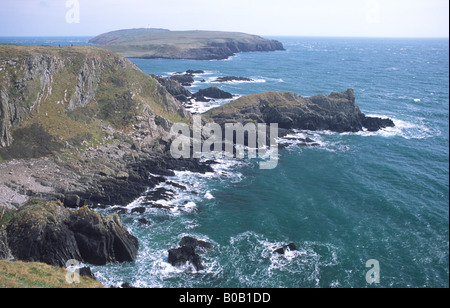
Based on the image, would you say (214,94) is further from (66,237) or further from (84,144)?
(66,237)

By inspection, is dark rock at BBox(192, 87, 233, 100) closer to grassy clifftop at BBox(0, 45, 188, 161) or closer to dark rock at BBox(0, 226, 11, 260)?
grassy clifftop at BBox(0, 45, 188, 161)

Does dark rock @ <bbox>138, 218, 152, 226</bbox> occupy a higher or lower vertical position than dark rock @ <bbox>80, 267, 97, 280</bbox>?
higher

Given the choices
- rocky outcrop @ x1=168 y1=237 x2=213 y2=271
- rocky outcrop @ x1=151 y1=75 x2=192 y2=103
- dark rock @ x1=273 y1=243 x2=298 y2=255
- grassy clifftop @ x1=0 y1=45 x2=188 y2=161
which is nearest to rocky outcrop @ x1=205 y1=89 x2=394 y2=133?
grassy clifftop @ x1=0 y1=45 x2=188 y2=161

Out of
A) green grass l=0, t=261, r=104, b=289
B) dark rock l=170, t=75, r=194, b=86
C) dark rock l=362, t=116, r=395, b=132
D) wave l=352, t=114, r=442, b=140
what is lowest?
green grass l=0, t=261, r=104, b=289

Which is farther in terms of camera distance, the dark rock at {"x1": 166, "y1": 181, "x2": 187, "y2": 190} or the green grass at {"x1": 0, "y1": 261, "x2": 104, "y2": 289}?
the dark rock at {"x1": 166, "y1": 181, "x2": 187, "y2": 190}

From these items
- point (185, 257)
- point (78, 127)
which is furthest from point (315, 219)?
point (78, 127)

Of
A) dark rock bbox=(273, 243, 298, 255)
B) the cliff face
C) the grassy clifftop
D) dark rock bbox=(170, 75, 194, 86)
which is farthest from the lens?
dark rock bbox=(170, 75, 194, 86)

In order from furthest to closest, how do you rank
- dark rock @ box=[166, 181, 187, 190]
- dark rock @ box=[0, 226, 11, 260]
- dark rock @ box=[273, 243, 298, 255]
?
dark rock @ box=[166, 181, 187, 190], dark rock @ box=[273, 243, 298, 255], dark rock @ box=[0, 226, 11, 260]

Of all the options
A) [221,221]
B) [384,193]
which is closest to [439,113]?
[384,193]
